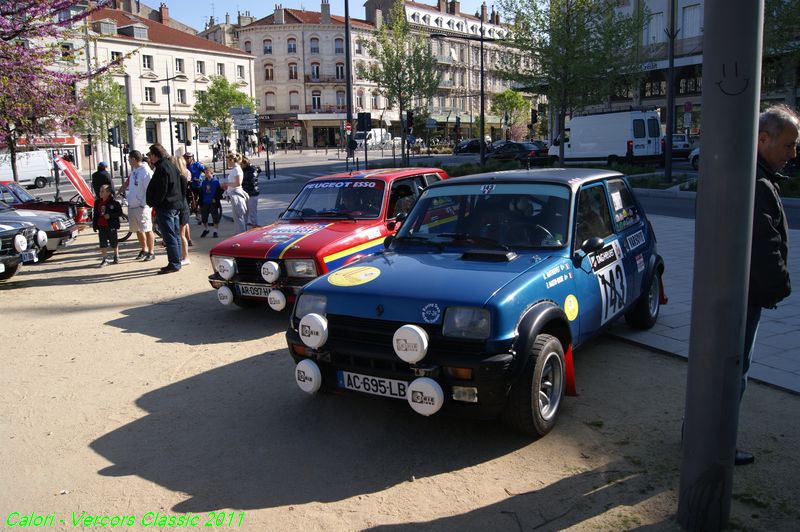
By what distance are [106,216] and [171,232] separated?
1499 mm

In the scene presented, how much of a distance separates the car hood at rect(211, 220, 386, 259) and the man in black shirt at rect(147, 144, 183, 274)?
2.91 metres

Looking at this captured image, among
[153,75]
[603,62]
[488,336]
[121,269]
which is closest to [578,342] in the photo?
[488,336]

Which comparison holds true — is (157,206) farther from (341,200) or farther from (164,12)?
(164,12)

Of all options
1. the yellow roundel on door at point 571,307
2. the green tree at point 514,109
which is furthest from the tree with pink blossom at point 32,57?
the green tree at point 514,109

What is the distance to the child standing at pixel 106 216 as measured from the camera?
11203 millimetres

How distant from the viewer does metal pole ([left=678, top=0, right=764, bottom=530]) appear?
2.89 m

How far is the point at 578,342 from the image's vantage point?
4.92 m

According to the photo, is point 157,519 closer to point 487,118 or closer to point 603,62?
point 603,62

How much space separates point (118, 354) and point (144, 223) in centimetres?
539

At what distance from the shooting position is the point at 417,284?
4402mm

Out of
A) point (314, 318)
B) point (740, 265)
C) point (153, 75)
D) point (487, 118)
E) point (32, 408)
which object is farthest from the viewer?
point (487, 118)

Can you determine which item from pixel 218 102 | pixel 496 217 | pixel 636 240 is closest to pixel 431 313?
pixel 496 217

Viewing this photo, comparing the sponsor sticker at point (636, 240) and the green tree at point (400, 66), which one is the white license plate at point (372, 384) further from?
the green tree at point (400, 66)

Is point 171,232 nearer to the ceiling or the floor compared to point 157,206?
nearer to the floor
